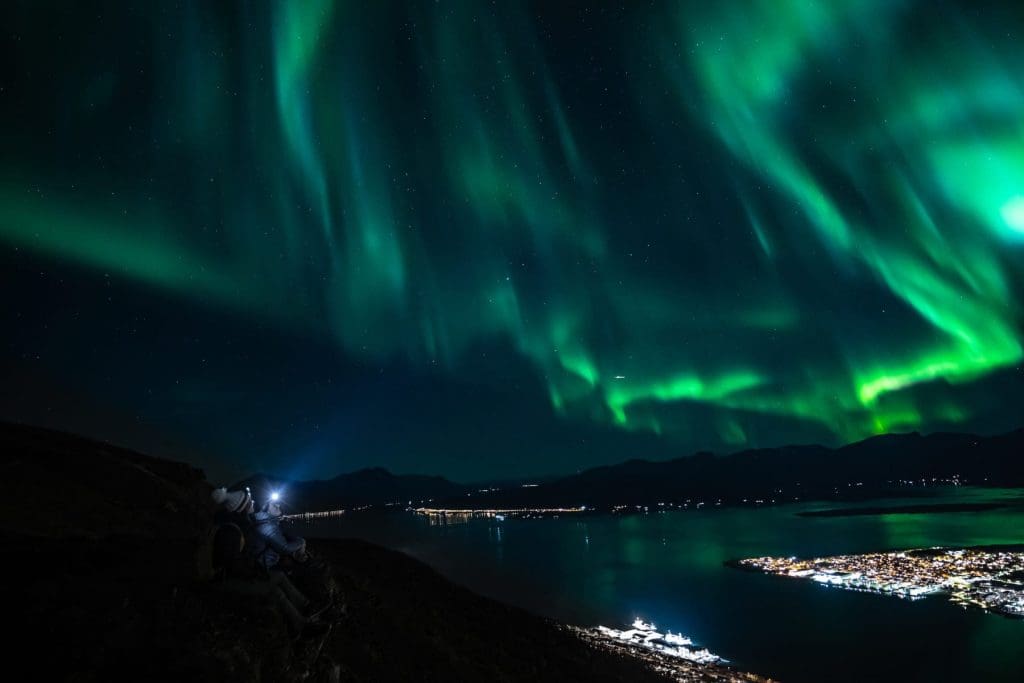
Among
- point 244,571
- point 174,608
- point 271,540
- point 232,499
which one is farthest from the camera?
point 244,571

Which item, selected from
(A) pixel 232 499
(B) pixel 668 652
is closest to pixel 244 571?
(A) pixel 232 499

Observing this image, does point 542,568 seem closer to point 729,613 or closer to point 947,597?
point 729,613

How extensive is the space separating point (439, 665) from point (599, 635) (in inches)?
1577

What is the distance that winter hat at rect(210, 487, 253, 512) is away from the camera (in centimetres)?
1199

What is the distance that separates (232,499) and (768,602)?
92.9 metres

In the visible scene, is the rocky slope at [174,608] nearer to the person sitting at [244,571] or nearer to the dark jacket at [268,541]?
the person sitting at [244,571]

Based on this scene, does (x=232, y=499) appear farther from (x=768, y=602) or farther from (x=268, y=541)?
(x=768, y=602)

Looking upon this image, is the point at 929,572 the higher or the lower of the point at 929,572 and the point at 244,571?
the lower

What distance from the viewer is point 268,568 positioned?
13188 mm

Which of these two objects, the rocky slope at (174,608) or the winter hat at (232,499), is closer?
the rocky slope at (174,608)

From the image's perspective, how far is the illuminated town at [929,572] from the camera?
87.1m

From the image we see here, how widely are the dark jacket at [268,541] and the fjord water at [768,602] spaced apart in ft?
177

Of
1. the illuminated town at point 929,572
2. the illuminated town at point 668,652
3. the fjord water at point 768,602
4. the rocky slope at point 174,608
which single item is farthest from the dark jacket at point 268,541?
the illuminated town at point 929,572

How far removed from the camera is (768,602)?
8819 cm
